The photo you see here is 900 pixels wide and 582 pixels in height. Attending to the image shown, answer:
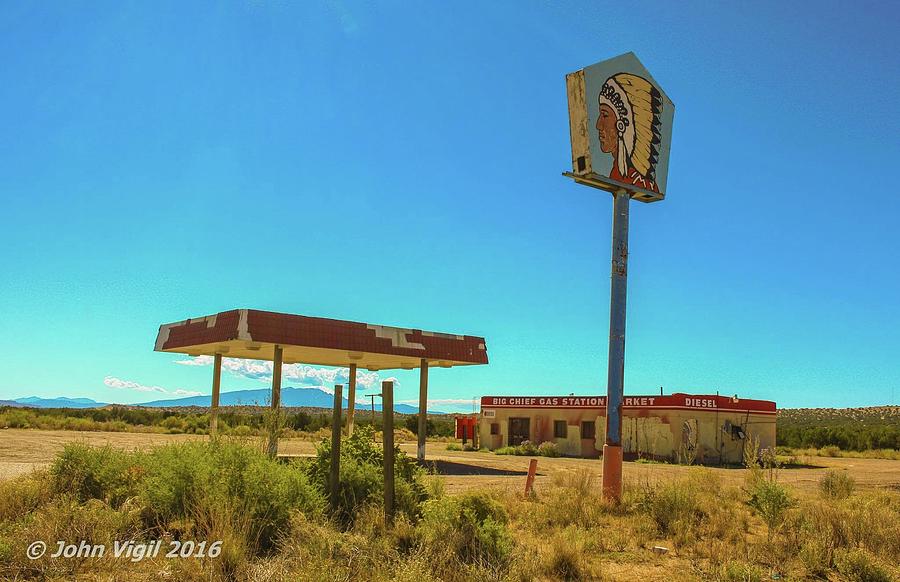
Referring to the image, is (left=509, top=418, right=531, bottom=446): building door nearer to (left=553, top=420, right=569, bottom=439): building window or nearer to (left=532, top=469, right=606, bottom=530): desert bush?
(left=553, top=420, right=569, bottom=439): building window

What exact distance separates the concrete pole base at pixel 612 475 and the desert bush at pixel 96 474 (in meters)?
8.32

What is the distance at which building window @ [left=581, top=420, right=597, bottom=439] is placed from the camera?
42356 mm

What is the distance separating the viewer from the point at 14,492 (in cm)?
1116

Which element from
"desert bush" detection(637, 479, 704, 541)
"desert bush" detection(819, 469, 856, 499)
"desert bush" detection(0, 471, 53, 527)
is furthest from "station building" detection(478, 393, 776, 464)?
"desert bush" detection(0, 471, 53, 527)

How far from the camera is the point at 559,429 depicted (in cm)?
4434

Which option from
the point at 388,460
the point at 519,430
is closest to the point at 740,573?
the point at 388,460

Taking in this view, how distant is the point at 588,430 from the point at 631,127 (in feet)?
96.0

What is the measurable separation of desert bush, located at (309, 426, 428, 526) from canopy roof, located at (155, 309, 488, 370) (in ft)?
31.0

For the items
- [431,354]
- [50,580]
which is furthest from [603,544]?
[431,354]

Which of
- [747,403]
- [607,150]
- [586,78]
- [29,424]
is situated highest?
[586,78]

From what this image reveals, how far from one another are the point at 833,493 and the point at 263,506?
1347cm

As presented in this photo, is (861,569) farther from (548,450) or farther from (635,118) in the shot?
(548,450)

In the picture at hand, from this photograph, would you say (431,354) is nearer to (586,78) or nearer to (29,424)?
(586,78)

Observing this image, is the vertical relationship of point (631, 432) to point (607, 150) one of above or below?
below
